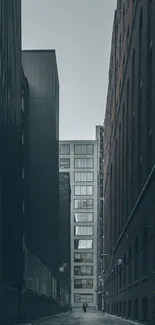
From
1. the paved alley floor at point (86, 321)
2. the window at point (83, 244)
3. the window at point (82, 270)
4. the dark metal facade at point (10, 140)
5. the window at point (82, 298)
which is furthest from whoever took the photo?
the window at point (83, 244)

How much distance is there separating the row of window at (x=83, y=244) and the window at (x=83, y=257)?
73.4 inches

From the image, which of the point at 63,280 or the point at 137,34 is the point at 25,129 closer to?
the point at 137,34

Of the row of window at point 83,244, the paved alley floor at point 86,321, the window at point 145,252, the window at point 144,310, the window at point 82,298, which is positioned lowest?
A: the window at point 82,298

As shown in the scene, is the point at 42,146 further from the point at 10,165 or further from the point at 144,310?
the point at 144,310

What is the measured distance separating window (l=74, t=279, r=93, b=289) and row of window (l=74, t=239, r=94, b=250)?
10.2 metres

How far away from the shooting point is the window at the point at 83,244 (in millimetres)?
196250

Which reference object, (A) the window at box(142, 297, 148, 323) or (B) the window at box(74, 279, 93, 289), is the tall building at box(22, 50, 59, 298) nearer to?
(A) the window at box(142, 297, 148, 323)

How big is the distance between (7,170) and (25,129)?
115 feet

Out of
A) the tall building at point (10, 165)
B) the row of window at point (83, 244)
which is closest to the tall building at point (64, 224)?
the row of window at point (83, 244)

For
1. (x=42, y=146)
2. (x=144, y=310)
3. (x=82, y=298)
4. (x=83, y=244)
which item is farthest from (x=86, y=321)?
(x=83, y=244)

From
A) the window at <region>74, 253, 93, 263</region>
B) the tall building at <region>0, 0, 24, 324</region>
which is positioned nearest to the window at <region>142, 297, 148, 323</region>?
the tall building at <region>0, 0, 24, 324</region>

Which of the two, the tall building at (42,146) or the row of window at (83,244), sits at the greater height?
the tall building at (42,146)

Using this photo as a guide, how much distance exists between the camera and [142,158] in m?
37.2

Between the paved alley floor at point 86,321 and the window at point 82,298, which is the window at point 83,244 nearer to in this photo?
the window at point 82,298
